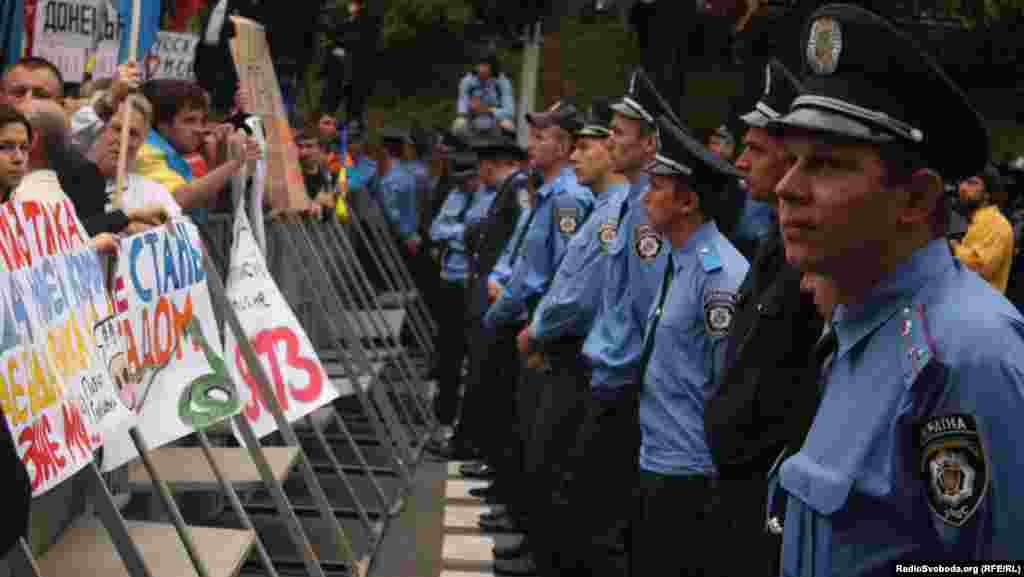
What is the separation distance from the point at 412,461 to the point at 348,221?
4.44m

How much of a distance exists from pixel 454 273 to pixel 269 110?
4.24 meters

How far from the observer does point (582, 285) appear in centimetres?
640

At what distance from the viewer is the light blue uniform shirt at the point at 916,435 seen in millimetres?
1945

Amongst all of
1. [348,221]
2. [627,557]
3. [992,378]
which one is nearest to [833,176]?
[992,378]

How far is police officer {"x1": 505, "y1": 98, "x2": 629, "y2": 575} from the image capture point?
638 centimetres

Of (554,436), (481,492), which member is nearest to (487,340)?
(481,492)

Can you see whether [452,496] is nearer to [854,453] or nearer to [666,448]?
[666,448]

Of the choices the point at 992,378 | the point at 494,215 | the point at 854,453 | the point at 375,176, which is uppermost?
the point at 992,378

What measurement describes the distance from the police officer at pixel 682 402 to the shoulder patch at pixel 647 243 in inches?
25.1

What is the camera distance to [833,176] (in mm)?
2207

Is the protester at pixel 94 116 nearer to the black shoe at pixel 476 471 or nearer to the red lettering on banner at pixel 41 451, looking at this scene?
the red lettering on banner at pixel 41 451

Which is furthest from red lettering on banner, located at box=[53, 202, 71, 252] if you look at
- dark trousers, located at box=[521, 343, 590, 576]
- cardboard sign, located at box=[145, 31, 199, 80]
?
cardboard sign, located at box=[145, 31, 199, 80]

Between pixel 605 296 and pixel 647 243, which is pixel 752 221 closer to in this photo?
pixel 605 296

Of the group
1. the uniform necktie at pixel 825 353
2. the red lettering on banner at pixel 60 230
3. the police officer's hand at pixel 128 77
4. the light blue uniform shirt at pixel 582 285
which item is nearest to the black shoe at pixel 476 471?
the light blue uniform shirt at pixel 582 285
